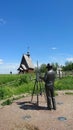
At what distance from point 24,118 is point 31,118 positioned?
0.93 feet

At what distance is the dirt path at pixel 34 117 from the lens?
8680 millimetres

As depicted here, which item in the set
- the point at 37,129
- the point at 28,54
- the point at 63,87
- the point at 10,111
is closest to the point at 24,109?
the point at 10,111

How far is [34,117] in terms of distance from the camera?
33.0ft

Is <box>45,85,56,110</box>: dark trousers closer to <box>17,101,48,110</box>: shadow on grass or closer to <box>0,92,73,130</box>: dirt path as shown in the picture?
<box>0,92,73,130</box>: dirt path

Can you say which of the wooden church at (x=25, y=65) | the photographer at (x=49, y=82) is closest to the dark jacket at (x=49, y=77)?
the photographer at (x=49, y=82)

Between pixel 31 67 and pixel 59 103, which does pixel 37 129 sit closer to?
pixel 59 103

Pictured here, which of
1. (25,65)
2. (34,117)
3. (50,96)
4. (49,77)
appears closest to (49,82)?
(49,77)

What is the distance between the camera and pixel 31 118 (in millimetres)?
9867

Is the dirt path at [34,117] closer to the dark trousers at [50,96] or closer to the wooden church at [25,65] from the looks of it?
the dark trousers at [50,96]

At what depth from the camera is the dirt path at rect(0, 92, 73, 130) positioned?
8.68 m

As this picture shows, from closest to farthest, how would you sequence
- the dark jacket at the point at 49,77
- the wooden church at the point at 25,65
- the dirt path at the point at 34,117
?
the dirt path at the point at 34,117, the dark jacket at the point at 49,77, the wooden church at the point at 25,65

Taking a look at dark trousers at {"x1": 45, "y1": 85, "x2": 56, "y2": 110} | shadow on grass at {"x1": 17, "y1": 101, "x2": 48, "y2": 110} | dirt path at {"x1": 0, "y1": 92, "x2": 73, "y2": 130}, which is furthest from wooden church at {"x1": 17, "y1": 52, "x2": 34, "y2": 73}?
dark trousers at {"x1": 45, "y1": 85, "x2": 56, "y2": 110}

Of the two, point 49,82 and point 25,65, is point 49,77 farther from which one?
point 25,65

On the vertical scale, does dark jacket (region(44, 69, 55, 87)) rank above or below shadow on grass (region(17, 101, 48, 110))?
above
